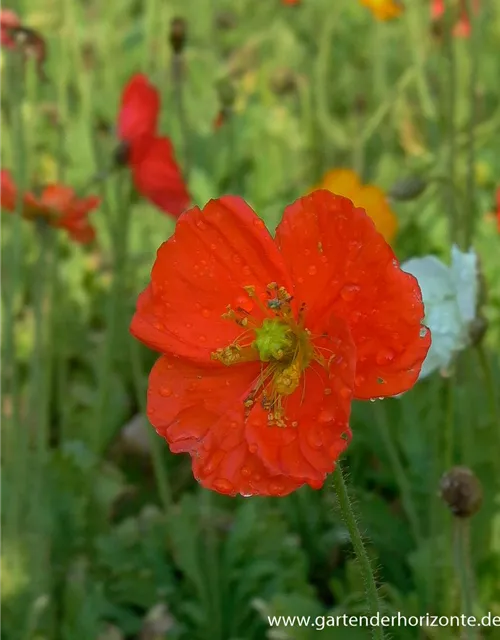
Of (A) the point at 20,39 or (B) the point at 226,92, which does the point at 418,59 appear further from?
(A) the point at 20,39

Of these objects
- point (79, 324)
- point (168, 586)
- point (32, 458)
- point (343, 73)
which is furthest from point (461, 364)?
point (343, 73)

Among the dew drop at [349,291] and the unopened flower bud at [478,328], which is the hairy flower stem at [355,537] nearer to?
the dew drop at [349,291]

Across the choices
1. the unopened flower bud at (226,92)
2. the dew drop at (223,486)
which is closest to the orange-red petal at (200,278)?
the dew drop at (223,486)

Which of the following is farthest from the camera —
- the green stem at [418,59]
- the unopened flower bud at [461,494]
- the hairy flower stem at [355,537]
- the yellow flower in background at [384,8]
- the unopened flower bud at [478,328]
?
the yellow flower in background at [384,8]

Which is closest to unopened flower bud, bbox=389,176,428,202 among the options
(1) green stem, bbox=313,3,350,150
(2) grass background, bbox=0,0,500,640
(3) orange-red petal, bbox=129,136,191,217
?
(2) grass background, bbox=0,0,500,640

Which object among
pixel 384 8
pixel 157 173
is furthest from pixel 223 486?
pixel 384 8

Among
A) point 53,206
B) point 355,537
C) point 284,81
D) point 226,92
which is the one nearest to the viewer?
point 355,537

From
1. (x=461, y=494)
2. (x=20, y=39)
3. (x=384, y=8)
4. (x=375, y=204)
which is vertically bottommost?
(x=461, y=494)
